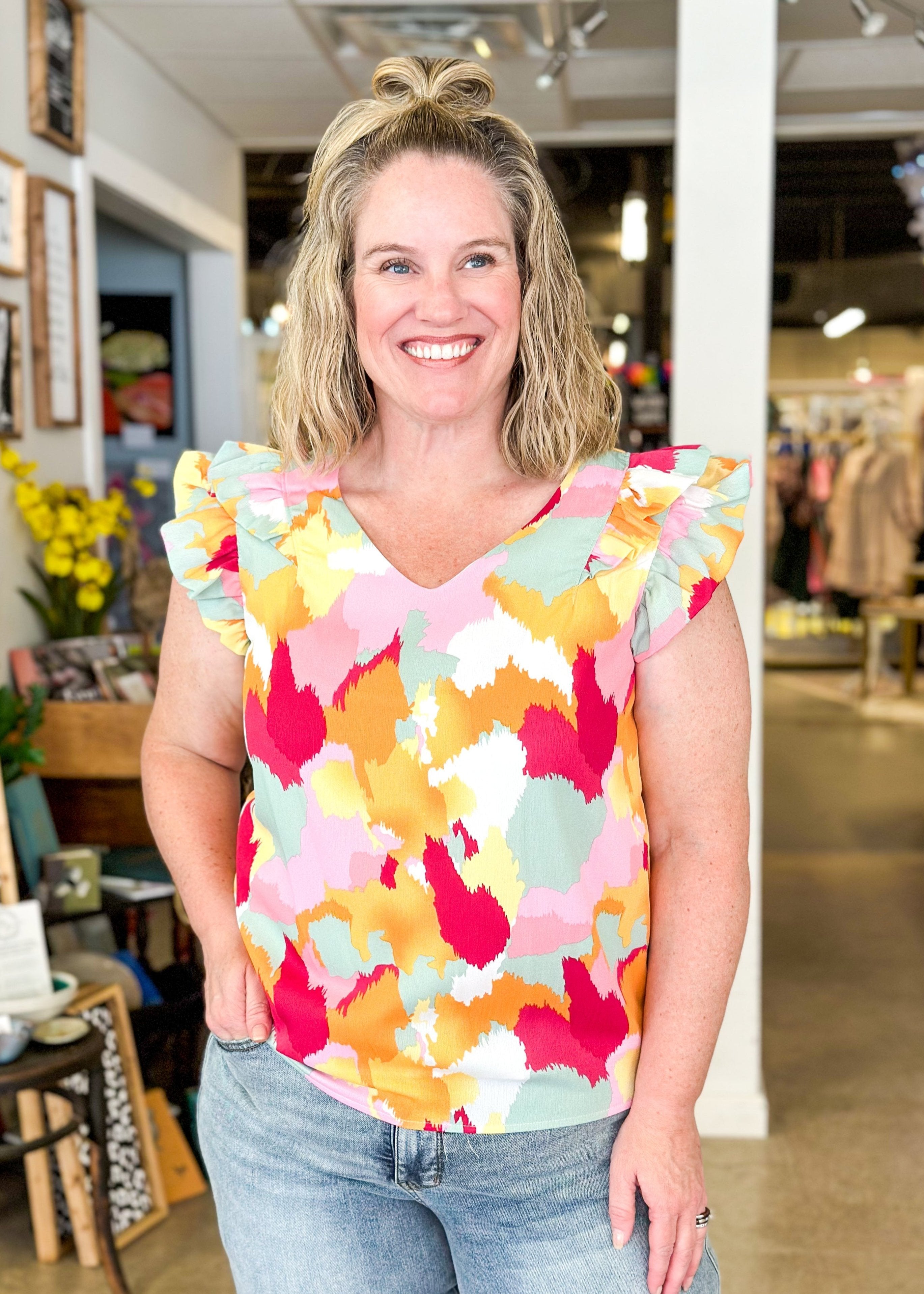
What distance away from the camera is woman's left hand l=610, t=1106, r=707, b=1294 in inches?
44.9

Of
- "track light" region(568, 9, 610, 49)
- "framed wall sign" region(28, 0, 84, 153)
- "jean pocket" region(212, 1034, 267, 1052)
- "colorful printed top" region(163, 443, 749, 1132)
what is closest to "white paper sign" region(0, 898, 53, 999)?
"jean pocket" region(212, 1034, 267, 1052)

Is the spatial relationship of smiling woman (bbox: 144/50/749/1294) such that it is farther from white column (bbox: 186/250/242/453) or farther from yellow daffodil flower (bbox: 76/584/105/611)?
white column (bbox: 186/250/242/453)

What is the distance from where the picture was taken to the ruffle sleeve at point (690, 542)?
3.74 feet

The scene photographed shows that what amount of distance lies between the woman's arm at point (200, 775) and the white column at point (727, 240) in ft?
5.76

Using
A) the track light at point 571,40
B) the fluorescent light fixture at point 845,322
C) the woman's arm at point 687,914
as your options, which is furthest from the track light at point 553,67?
the fluorescent light fixture at point 845,322

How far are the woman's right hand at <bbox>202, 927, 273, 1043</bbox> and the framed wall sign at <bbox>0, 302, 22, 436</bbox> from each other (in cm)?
224

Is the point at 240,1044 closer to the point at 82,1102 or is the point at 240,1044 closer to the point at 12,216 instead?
the point at 82,1102

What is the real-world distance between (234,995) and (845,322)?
1137 centimetres

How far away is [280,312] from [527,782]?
299 inches

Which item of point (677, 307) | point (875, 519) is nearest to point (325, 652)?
point (677, 307)

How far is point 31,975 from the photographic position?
2461mm

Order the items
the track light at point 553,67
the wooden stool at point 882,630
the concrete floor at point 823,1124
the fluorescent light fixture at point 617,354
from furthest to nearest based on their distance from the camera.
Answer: the wooden stool at point 882,630 → the fluorescent light fixture at point 617,354 → the track light at point 553,67 → the concrete floor at point 823,1124

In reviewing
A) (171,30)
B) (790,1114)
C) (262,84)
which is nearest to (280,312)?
(262,84)

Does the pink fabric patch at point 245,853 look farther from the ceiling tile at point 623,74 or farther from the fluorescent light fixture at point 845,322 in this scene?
the fluorescent light fixture at point 845,322
